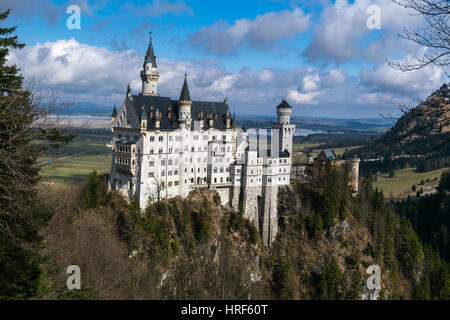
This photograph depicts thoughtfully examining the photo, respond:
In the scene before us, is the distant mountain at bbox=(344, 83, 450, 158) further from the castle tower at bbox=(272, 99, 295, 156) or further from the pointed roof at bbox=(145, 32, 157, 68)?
the castle tower at bbox=(272, 99, 295, 156)

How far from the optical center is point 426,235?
118250 millimetres

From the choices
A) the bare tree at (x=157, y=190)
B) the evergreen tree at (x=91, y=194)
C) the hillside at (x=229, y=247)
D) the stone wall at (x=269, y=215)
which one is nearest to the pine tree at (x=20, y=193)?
the hillside at (x=229, y=247)

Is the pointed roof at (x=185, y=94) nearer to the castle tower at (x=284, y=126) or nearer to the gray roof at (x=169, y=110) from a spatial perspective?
the gray roof at (x=169, y=110)

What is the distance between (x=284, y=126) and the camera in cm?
8075

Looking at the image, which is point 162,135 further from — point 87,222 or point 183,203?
point 87,222

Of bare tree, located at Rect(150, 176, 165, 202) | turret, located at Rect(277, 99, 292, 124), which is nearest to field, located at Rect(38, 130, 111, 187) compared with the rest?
bare tree, located at Rect(150, 176, 165, 202)

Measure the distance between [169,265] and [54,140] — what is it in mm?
36205

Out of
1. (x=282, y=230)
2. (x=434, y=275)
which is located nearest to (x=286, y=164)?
(x=282, y=230)

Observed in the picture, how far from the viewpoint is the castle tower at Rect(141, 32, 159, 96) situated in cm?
7200

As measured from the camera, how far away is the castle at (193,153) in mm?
62812

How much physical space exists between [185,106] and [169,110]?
2.84m

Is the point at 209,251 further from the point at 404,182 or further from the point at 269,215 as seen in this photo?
the point at 404,182

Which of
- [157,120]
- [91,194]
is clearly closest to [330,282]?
[157,120]
